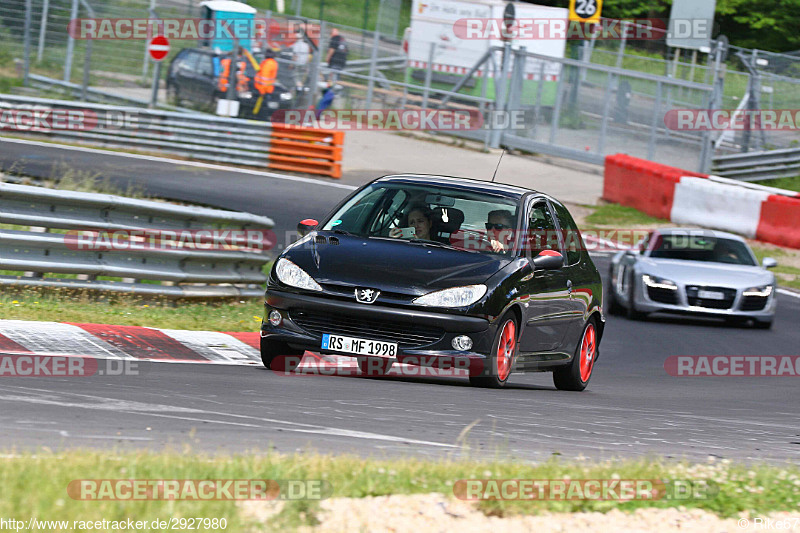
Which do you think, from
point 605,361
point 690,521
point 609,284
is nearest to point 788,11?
point 609,284

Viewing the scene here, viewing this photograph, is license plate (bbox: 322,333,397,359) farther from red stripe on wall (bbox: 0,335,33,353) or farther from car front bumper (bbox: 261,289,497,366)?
red stripe on wall (bbox: 0,335,33,353)

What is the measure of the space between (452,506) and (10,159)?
1751 centimetres

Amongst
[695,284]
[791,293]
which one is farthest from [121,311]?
[791,293]

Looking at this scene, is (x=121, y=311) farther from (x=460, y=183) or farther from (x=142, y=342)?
(x=460, y=183)

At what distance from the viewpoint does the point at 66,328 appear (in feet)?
30.9

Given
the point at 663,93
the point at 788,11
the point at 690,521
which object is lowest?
the point at 690,521

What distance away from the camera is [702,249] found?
16.6 meters

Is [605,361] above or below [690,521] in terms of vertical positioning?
below

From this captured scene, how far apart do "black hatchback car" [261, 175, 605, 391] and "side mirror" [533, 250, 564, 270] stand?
0.04 feet

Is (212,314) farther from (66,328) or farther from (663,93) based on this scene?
(663,93)

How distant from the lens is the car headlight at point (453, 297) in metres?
8.44

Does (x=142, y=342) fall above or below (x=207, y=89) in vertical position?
below

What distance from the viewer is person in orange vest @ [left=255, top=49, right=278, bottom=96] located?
27859 millimetres

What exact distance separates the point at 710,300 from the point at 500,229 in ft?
22.8
